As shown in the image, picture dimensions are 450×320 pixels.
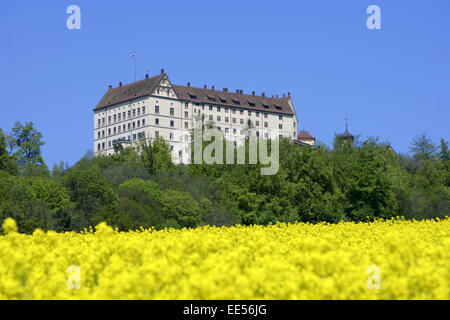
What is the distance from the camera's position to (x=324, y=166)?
2766 inches

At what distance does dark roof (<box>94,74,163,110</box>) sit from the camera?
144 m

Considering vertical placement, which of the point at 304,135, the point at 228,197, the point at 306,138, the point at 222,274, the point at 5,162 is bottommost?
the point at 222,274

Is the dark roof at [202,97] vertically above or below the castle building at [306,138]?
above

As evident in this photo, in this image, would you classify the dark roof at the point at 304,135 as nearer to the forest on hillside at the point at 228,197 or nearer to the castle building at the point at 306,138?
the castle building at the point at 306,138

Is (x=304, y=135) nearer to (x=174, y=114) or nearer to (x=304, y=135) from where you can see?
(x=304, y=135)

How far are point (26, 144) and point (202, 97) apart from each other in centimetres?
4983

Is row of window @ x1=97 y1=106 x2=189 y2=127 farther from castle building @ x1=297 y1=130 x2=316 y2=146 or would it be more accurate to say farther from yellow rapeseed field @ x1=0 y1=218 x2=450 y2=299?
yellow rapeseed field @ x1=0 y1=218 x2=450 y2=299

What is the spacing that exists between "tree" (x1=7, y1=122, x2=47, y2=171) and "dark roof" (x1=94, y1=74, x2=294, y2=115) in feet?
104

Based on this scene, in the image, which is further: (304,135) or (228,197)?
(304,135)

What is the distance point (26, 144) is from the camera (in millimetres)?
113812

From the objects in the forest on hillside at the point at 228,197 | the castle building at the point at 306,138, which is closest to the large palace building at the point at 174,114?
the castle building at the point at 306,138

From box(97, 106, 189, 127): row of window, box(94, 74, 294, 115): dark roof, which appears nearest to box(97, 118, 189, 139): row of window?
box(97, 106, 189, 127): row of window

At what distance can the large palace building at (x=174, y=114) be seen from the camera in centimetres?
14225
